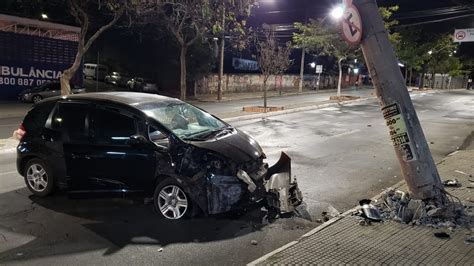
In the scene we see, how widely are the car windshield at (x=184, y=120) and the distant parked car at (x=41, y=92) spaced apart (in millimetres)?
20026

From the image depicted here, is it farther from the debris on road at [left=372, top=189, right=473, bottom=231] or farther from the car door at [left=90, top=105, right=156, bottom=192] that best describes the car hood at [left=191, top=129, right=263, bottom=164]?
the debris on road at [left=372, top=189, right=473, bottom=231]

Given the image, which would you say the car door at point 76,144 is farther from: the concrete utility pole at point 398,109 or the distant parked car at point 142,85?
the distant parked car at point 142,85

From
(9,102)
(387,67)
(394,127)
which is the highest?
(387,67)

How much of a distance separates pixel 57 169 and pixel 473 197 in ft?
20.8

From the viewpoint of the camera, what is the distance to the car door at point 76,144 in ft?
21.2

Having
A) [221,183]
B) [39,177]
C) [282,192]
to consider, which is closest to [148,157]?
[221,183]

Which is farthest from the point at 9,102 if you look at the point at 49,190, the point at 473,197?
the point at 473,197

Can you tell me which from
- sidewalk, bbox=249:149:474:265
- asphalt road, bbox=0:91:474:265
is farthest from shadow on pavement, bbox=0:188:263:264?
sidewalk, bbox=249:149:474:265

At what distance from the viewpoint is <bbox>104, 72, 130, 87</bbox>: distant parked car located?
38281mm

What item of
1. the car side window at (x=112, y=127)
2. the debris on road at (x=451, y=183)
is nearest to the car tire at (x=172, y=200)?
the car side window at (x=112, y=127)

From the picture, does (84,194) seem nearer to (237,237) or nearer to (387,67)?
(237,237)

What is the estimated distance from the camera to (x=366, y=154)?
11500 mm

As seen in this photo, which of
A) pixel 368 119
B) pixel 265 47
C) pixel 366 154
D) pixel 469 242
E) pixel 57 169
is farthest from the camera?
pixel 265 47

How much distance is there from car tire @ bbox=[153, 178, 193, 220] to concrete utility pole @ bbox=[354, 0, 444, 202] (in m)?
3.02
